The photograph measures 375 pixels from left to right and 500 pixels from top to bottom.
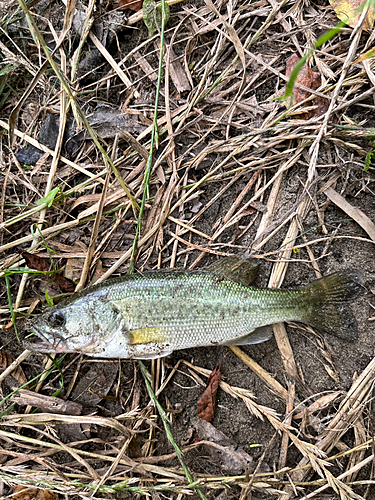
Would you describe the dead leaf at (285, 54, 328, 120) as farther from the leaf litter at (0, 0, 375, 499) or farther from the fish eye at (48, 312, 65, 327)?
the fish eye at (48, 312, 65, 327)

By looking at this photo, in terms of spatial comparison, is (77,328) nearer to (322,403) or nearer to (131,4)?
(322,403)

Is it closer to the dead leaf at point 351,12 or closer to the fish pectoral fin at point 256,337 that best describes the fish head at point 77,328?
the fish pectoral fin at point 256,337

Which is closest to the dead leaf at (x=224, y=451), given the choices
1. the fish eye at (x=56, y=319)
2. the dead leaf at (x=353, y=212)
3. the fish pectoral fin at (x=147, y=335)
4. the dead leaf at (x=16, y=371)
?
the fish pectoral fin at (x=147, y=335)

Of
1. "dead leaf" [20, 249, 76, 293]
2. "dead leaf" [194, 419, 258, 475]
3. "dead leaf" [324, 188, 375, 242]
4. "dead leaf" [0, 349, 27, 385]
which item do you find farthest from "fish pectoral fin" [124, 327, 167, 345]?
"dead leaf" [324, 188, 375, 242]

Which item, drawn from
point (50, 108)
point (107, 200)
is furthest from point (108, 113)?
point (107, 200)

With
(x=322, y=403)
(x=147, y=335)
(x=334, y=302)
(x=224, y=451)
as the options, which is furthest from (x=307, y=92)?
(x=224, y=451)
